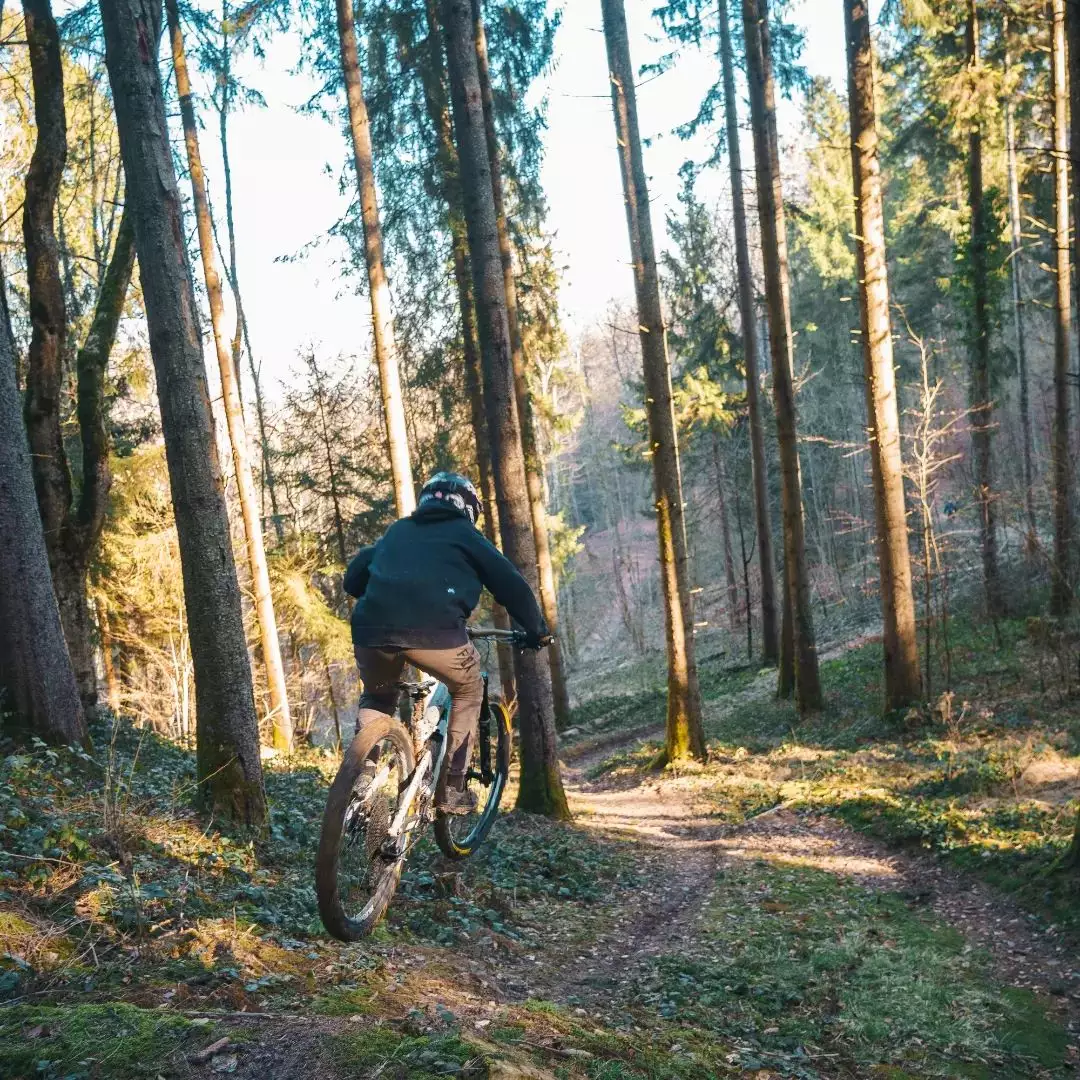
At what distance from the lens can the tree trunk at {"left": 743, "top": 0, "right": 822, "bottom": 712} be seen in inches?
621

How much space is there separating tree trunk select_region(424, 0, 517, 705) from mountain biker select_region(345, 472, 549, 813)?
29.8ft

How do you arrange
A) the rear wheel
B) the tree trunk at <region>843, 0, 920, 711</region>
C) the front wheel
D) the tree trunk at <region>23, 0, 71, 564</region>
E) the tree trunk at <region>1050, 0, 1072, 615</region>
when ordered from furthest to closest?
1. the tree trunk at <region>1050, 0, 1072, 615</region>
2. the tree trunk at <region>843, 0, 920, 711</region>
3. the tree trunk at <region>23, 0, 71, 564</region>
4. the front wheel
5. the rear wheel

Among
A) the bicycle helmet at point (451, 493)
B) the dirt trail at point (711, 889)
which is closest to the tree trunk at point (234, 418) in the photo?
the dirt trail at point (711, 889)

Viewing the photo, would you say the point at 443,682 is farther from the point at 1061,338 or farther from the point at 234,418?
the point at 1061,338

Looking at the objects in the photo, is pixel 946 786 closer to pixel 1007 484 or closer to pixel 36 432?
pixel 36 432

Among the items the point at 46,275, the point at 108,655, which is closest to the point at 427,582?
the point at 46,275

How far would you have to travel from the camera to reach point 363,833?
4.85 meters

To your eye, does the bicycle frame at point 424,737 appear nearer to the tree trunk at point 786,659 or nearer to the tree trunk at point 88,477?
the tree trunk at point 88,477

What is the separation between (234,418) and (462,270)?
516cm

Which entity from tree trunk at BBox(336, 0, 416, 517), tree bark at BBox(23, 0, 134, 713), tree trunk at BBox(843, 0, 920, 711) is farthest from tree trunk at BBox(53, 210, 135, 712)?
tree trunk at BBox(843, 0, 920, 711)

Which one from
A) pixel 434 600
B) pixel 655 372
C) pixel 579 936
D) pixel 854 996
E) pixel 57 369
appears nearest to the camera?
pixel 434 600

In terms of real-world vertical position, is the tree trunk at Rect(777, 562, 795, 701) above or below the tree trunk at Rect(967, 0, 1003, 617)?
below

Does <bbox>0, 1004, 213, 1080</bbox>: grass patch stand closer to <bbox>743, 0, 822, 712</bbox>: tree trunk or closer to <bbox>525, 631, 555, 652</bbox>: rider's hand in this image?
<bbox>525, 631, 555, 652</bbox>: rider's hand

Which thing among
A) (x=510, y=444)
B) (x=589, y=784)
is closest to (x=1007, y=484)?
(x=589, y=784)
